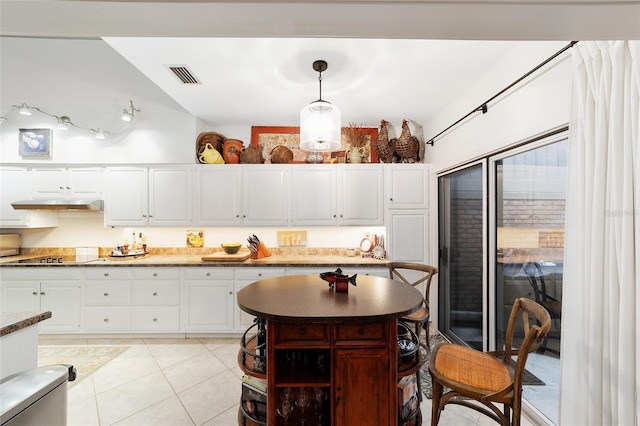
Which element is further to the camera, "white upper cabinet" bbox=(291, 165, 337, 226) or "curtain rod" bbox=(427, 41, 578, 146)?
"white upper cabinet" bbox=(291, 165, 337, 226)

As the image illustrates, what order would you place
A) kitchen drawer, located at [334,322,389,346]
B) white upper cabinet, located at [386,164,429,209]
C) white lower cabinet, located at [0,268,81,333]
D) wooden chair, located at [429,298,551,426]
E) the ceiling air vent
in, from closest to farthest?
wooden chair, located at [429,298,551,426]
kitchen drawer, located at [334,322,389,346]
the ceiling air vent
white lower cabinet, located at [0,268,81,333]
white upper cabinet, located at [386,164,429,209]

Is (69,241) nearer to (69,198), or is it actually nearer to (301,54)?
(69,198)

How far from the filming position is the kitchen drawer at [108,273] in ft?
11.2

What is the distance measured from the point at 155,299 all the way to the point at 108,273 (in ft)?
2.17

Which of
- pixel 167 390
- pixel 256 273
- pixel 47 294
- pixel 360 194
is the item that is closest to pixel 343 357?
pixel 167 390

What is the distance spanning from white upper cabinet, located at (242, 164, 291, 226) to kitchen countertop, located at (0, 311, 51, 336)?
2414mm

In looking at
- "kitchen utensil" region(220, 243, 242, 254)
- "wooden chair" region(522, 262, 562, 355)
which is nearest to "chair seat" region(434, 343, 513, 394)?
"wooden chair" region(522, 262, 562, 355)

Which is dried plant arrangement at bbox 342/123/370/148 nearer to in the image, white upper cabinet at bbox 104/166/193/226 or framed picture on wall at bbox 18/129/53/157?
white upper cabinet at bbox 104/166/193/226

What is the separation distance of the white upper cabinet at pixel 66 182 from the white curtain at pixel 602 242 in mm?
4921

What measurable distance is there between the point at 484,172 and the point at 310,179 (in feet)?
6.76

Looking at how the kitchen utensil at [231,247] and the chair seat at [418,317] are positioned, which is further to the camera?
the kitchen utensil at [231,247]

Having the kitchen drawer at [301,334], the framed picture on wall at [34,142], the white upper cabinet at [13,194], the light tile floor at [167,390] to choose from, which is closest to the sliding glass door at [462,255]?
the light tile floor at [167,390]

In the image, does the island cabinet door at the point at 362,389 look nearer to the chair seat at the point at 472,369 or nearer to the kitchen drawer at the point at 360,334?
the kitchen drawer at the point at 360,334

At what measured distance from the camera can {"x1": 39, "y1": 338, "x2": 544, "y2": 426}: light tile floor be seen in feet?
6.98
